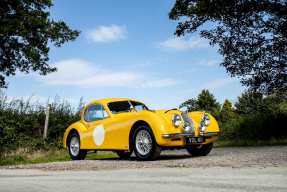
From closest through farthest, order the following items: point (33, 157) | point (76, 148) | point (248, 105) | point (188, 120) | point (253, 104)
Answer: point (188, 120) → point (76, 148) → point (33, 157) → point (253, 104) → point (248, 105)

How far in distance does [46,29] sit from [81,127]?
10.4 m

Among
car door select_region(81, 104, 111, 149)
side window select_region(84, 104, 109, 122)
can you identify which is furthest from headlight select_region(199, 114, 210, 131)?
side window select_region(84, 104, 109, 122)

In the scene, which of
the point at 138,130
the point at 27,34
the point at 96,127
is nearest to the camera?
the point at 138,130

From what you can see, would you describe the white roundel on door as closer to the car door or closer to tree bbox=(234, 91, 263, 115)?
the car door

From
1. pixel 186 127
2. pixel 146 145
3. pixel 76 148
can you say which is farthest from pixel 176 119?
pixel 76 148

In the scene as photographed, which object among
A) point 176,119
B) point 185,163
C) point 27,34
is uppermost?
point 27,34

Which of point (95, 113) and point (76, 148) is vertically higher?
point (95, 113)

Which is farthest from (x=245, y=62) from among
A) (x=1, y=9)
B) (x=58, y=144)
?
(x=1, y=9)

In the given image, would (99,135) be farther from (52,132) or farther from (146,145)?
(52,132)

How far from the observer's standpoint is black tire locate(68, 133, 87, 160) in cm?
903

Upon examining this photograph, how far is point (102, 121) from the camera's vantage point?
846 centimetres

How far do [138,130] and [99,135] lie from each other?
164 centimetres

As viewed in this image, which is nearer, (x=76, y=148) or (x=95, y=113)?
(x=95, y=113)

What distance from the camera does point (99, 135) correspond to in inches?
329
